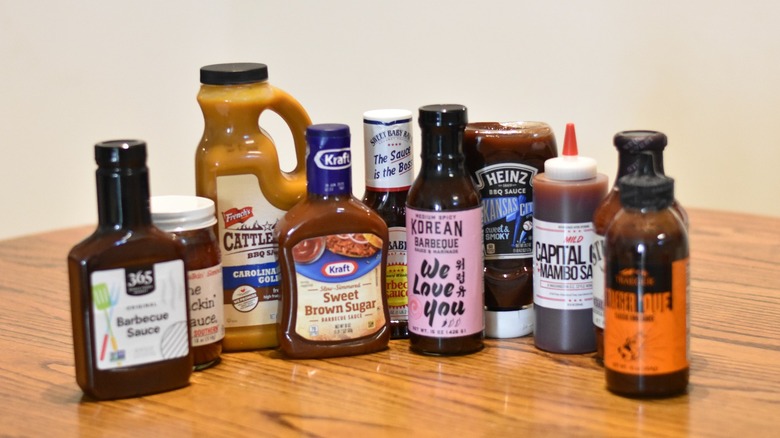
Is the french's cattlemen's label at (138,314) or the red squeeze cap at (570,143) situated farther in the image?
the red squeeze cap at (570,143)

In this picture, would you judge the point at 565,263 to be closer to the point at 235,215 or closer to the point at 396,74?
the point at 235,215

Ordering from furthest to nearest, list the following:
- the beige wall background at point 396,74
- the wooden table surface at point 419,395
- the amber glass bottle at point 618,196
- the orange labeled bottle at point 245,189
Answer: the beige wall background at point 396,74 → the orange labeled bottle at point 245,189 → the amber glass bottle at point 618,196 → the wooden table surface at point 419,395

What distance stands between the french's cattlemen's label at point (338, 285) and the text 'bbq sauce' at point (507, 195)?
143 mm

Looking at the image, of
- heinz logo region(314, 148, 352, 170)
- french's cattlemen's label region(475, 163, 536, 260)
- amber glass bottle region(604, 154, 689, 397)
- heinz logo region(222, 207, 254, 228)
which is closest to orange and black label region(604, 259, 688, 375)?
amber glass bottle region(604, 154, 689, 397)

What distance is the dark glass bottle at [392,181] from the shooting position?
128 cm

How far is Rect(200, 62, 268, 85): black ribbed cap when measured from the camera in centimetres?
126

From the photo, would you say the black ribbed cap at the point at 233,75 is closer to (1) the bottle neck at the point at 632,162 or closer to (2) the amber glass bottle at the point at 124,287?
(2) the amber glass bottle at the point at 124,287

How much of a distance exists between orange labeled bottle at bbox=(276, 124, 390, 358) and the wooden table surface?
0.03 m

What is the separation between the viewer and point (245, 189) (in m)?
1.27

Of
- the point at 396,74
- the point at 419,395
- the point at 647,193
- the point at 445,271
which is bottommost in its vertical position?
the point at 419,395

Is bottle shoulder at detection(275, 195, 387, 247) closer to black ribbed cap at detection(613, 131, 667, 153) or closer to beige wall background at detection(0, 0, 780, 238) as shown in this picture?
black ribbed cap at detection(613, 131, 667, 153)

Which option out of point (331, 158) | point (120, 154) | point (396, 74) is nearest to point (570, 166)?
point (331, 158)

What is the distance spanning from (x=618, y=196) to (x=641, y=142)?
2.4 inches

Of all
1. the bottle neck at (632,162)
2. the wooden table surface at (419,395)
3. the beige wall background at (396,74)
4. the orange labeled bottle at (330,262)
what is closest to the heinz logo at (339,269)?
the orange labeled bottle at (330,262)
